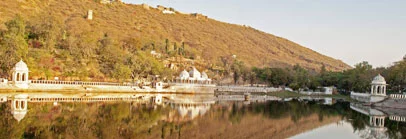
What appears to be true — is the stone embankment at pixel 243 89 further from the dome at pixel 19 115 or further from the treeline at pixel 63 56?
the dome at pixel 19 115

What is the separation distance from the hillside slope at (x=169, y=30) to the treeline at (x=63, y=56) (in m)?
32.0

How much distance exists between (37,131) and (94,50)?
188ft

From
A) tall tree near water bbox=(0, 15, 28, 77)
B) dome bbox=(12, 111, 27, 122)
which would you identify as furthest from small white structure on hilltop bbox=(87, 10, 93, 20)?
dome bbox=(12, 111, 27, 122)

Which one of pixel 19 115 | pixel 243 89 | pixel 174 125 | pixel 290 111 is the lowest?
pixel 290 111

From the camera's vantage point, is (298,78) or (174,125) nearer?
(174,125)

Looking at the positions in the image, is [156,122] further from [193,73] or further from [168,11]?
[168,11]

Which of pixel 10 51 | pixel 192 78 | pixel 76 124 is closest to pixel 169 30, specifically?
pixel 192 78

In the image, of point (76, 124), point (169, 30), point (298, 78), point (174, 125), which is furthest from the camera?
point (169, 30)

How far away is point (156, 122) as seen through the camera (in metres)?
30.3

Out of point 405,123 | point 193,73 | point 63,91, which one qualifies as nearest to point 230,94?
point 193,73

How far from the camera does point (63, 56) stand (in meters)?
69.7

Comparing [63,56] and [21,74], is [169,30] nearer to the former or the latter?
[63,56]

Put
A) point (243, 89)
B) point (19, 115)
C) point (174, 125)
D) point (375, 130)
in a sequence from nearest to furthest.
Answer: point (19, 115) → point (174, 125) → point (375, 130) → point (243, 89)

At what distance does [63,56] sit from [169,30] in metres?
92.7
